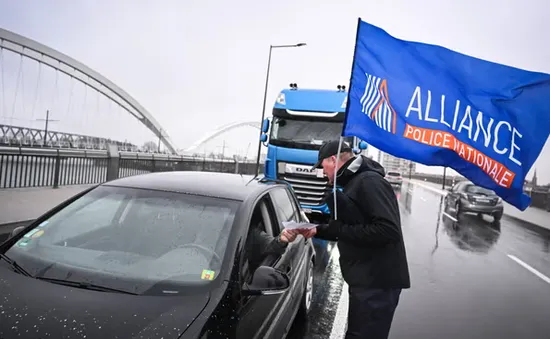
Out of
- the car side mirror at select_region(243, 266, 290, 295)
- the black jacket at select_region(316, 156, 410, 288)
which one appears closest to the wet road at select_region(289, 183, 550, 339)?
the black jacket at select_region(316, 156, 410, 288)

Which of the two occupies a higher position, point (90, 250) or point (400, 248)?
point (400, 248)

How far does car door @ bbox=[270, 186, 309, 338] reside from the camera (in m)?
3.08

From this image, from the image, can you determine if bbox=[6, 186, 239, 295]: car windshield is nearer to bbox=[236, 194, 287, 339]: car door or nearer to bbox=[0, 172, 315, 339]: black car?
bbox=[0, 172, 315, 339]: black car

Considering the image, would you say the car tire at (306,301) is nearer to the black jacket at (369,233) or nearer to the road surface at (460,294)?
the road surface at (460,294)

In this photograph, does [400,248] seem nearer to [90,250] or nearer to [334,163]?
[334,163]

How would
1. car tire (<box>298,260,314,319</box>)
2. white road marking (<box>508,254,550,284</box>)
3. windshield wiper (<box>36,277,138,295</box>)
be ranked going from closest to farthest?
windshield wiper (<box>36,277,138,295</box>)
car tire (<box>298,260,314,319</box>)
white road marking (<box>508,254,550,284</box>)

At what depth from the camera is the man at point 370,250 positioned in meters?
2.55

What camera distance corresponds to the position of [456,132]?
134 inches

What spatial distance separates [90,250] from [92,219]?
1.42ft

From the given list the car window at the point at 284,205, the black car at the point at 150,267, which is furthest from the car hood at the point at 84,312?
the car window at the point at 284,205

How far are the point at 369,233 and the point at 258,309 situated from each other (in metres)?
0.87

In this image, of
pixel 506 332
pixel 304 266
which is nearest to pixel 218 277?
pixel 304 266

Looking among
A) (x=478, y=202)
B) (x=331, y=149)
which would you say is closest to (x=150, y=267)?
(x=331, y=149)

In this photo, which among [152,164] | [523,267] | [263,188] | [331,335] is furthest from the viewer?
[152,164]
